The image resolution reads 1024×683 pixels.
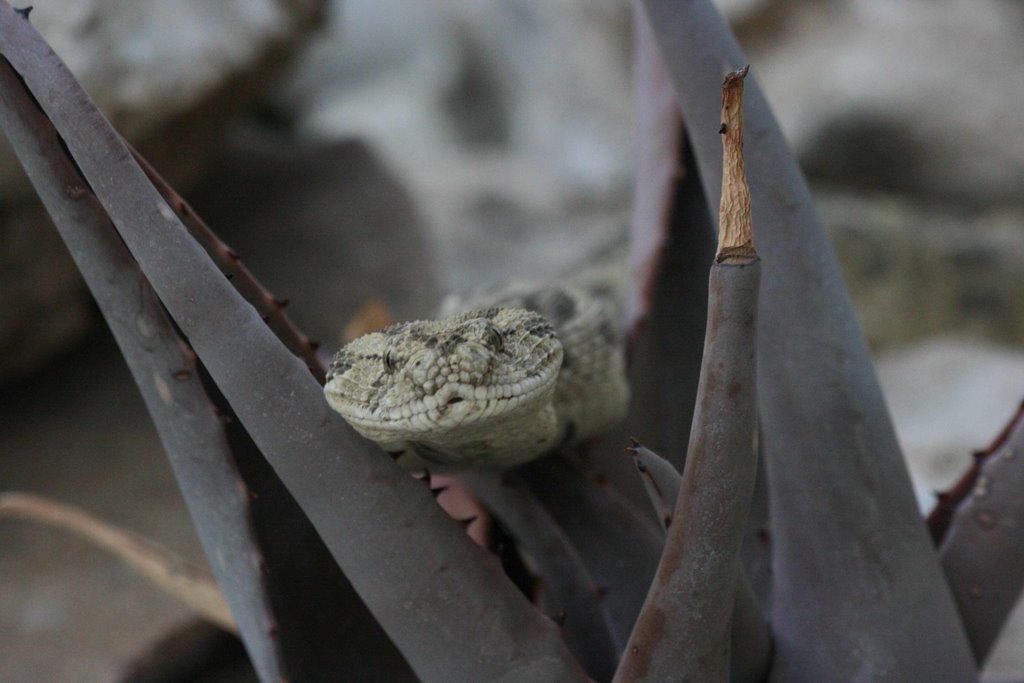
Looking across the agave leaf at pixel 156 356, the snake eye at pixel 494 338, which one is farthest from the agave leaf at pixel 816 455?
the agave leaf at pixel 156 356

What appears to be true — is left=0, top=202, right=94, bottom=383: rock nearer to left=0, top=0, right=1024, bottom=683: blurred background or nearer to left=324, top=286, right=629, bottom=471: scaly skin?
left=0, top=0, right=1024, bottom=683: blurred background

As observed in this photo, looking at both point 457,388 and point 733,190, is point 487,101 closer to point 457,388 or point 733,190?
point 457,388

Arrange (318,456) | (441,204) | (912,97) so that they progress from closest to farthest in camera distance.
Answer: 1. (318,456)
2. (912,97)
3. (441,204)

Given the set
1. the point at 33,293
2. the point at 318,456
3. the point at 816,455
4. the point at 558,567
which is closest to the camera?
the point at 318,456

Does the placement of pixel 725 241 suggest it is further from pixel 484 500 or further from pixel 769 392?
pixel 484 500

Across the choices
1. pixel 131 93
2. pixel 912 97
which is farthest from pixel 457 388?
pixel 912 97

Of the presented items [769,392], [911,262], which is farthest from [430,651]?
[911,262]

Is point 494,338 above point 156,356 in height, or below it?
below

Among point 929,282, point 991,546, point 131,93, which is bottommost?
point 929,282
